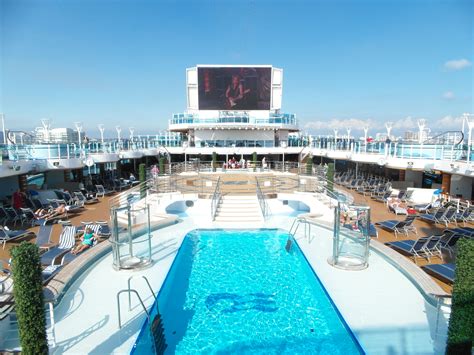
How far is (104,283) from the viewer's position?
6.32 metres

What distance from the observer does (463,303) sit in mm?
3611

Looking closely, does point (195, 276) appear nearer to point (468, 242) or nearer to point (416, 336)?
point (416, 336)

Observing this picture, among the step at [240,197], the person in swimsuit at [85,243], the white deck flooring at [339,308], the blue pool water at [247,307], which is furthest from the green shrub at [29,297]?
the step at [240,197]

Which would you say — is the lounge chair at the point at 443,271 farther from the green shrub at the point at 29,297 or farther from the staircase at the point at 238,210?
the green shrub at the point at 29,297

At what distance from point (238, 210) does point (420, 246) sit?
21.6 feet

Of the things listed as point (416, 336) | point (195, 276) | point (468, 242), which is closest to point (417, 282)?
point (416, 336)

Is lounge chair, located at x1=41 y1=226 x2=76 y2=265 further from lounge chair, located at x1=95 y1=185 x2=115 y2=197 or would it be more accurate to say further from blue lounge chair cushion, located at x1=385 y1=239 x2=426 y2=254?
blue lounge chair cushion, located at x1=385 y1=239 x2=426 y2=254

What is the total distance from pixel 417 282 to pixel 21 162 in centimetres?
1463

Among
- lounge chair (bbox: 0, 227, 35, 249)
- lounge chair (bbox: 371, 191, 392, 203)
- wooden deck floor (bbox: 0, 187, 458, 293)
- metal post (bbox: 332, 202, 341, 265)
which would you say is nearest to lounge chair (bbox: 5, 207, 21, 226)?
wooden deck floor (bbox: 0, 187, 458, 293)

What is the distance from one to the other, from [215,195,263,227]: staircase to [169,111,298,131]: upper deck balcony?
13.0 metres

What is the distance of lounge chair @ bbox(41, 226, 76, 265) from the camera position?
723 cm

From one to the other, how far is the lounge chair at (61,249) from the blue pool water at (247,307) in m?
2.83

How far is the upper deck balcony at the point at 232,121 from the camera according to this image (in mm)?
25344

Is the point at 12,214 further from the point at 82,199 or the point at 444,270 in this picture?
the point at 444,270
